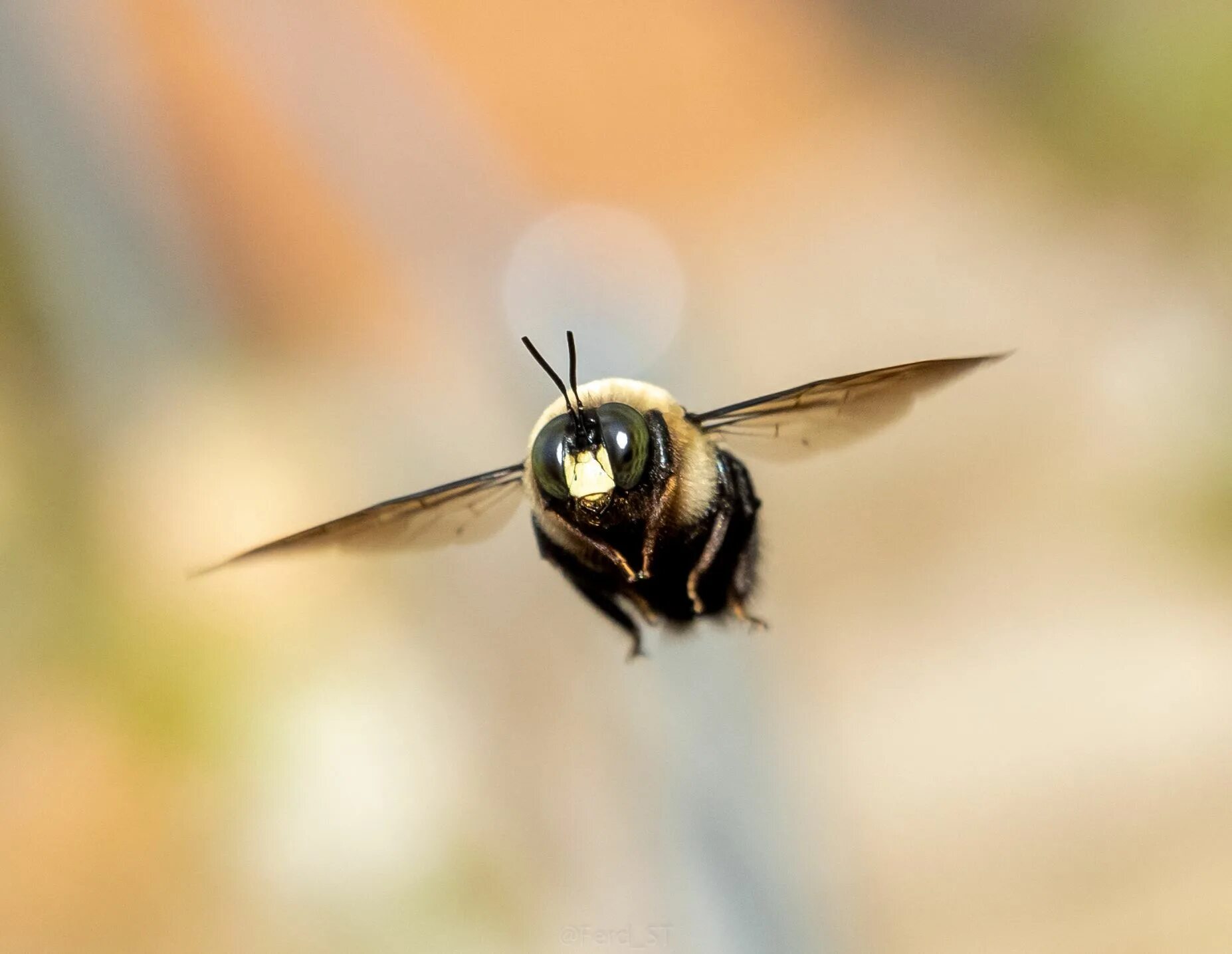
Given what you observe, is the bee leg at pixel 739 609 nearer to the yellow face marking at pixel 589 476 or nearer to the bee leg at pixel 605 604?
the bee leg at pixel 605 604

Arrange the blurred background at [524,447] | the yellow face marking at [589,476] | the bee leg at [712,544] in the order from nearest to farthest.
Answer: the yellow face marking at [589,476], the bee leg at [712,544], the blurred background at [524,447]

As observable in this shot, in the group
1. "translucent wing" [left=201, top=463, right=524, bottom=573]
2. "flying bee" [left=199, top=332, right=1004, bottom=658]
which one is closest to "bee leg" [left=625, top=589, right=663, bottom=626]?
"flying bee" [left=199, top=332, right=1004, bottom=658]

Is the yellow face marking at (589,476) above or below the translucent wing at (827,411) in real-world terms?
above

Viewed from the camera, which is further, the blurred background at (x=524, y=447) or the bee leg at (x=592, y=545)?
the blurred background at (x=524, y=447)

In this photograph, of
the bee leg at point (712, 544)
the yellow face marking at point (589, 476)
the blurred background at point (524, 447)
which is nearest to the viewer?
the yellow face marking at point (589, 476)

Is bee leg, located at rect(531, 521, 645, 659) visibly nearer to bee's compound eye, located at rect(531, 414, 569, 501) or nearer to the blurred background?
bee's compound eye, located at rect(531, 414, 569, 501)

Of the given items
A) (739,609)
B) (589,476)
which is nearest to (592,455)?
(589,476)

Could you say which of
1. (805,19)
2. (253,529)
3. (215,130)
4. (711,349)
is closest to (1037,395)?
(711,349)

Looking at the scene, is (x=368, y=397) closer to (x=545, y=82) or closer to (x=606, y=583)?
(x=545, y=82)

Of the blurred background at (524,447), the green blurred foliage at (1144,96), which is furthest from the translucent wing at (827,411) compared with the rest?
the green blurred foliage at (1144,96)

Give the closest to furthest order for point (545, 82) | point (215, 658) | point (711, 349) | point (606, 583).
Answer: point (606, 583) < point (215, 658) < point (711, 349) < point (545, 82)
